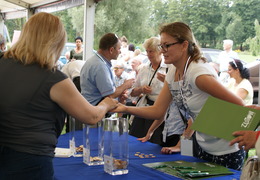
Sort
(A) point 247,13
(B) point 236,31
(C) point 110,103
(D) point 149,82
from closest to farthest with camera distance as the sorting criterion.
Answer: (C) point 110,103
(D) point 149,82
(A) point 247,13
(B) point 236,31

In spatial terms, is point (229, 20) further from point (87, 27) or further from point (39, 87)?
point (39, 87)

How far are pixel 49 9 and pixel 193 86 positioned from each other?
6.84 m

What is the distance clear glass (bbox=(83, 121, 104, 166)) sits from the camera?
5.93ft

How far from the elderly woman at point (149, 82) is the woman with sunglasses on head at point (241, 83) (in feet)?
5.11

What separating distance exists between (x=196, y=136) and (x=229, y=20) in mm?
6052

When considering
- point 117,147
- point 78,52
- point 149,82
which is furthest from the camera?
point 78,52

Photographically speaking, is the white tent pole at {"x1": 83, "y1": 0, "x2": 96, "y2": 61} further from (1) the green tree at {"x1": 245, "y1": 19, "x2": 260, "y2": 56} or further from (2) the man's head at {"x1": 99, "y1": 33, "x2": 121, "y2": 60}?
(1) the green tree at {"x1": 245, "y1": 19, "x2": 260, "y2": 56}

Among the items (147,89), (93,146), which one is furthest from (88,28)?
(93,146)

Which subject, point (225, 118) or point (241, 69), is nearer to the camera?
point (225, 118)

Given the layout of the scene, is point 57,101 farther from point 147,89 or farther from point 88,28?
point 88,28

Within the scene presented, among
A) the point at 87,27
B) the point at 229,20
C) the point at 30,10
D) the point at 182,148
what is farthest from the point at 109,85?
the point at 30,10

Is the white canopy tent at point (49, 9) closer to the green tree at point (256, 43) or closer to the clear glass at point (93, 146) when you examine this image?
the green tree at point (256, 43)

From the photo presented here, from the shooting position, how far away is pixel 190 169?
1.67m

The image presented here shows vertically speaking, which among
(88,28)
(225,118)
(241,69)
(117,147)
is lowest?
(117,147)
